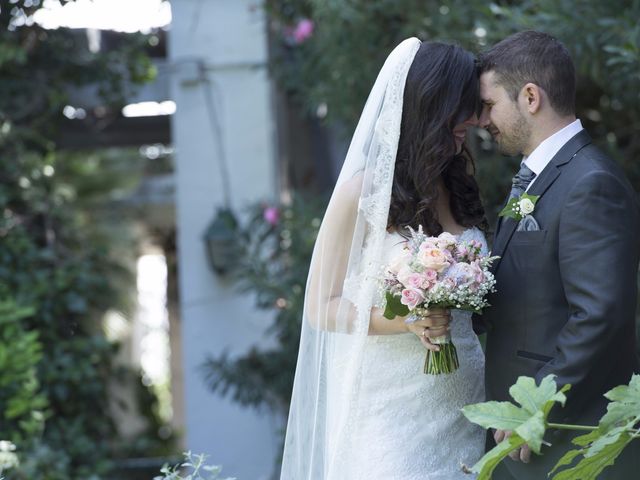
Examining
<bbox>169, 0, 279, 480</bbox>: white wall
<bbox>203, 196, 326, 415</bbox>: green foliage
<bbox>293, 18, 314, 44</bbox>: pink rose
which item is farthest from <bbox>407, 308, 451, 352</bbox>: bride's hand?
<bbox>169, 0, 279, 480</bbox>: white wall

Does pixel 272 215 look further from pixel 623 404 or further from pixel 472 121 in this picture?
pixel 623 404

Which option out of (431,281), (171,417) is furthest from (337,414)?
(171,417)

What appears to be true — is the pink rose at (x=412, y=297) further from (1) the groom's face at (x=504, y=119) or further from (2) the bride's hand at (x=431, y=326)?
(1) the groom's face at (x=504, y=119)

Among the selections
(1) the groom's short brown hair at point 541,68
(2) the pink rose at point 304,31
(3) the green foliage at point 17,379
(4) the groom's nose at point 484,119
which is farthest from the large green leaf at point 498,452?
(2) the pink rose at point 304,31

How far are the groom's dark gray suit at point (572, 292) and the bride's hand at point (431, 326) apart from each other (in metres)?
0.14

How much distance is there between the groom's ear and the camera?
254cm

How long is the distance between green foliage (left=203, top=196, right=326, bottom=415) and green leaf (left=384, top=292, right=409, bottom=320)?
2680mm

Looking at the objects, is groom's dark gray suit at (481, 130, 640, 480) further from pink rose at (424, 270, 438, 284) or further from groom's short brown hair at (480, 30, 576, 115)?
pink rose at (424, 270, 438, 284)

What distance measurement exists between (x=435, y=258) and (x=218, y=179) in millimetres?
4027

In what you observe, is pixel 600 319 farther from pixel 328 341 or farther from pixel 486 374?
pixel 328 341

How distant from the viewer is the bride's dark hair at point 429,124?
2.76 m

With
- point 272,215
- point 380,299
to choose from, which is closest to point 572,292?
point 380,299

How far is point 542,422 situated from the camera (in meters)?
1.76

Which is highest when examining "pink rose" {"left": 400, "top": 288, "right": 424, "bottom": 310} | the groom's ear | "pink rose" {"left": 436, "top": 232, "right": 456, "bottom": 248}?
the groom's ear
